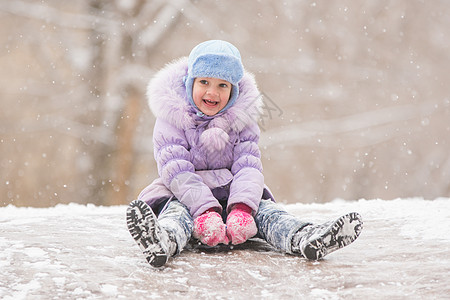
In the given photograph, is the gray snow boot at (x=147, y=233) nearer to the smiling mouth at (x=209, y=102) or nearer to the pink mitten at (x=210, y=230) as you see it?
the pink mitten at (x=210, y=230)

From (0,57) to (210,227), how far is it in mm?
10733

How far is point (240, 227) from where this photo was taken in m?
2.98

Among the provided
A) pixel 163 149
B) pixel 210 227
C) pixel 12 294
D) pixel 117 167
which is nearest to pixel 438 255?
pixel 210 227

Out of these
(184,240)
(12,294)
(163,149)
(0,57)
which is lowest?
(12,294)

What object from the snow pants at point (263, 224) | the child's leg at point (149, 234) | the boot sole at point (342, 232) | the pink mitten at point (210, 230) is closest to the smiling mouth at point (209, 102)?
the snow pants at point (263, 224)

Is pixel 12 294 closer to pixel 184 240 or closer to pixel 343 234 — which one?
pixel 184 240

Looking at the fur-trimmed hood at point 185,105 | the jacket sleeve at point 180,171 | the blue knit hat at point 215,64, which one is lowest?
the jacket sleeve at point 180,171

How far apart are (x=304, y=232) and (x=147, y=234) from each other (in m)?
0.75

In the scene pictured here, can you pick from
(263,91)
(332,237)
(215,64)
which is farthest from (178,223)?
(263,91)

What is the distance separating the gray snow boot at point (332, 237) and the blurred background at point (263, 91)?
25.6 ft

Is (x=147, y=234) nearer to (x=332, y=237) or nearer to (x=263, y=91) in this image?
(x=332, y=237)

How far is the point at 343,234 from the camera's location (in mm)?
2631

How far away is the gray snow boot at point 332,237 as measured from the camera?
2631 mm

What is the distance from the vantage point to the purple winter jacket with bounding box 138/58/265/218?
3.16 m
